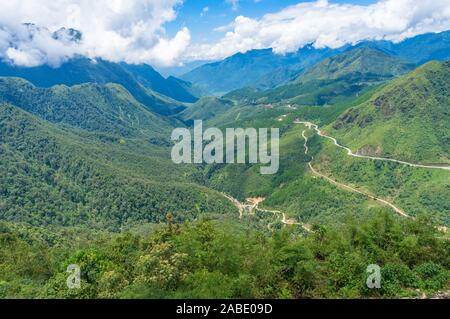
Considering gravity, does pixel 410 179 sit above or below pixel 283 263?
above

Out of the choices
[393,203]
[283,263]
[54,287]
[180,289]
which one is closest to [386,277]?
[283,263]

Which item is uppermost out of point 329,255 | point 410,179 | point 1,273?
point 410,179

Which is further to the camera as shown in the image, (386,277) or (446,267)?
(446,267)

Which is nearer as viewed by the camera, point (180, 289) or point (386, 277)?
point (180, 289)

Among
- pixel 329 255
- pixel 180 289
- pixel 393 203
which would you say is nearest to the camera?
pixel 180 289

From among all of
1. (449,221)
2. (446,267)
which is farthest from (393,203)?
(446,267)
